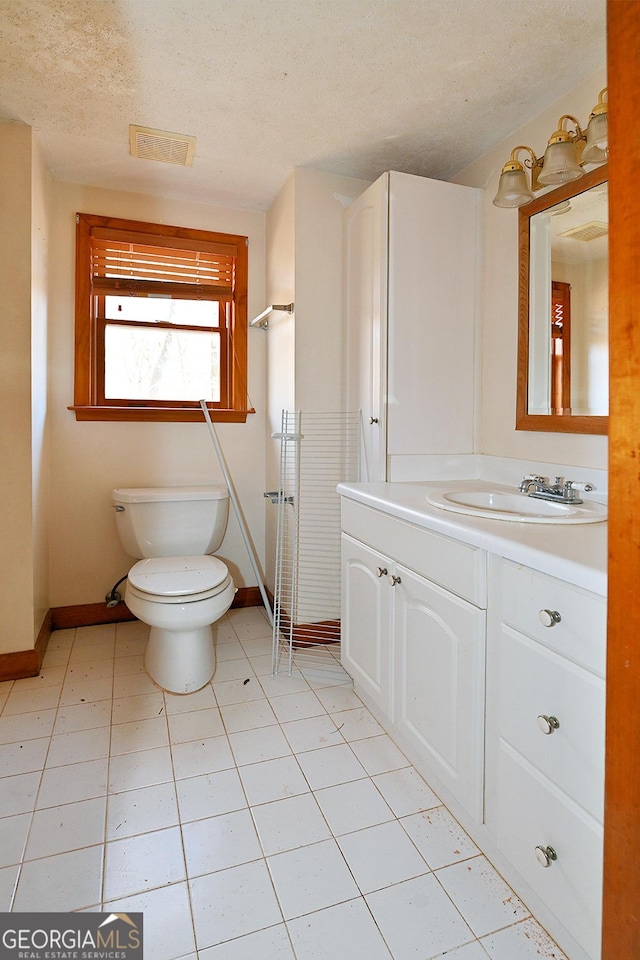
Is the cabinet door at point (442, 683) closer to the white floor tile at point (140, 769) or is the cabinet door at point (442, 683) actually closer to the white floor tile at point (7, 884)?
the white floor tile at point (140, 769)

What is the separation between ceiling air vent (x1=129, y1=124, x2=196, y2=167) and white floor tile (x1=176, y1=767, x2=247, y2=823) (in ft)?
7.63

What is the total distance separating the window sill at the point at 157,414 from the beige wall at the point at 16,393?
450 mm

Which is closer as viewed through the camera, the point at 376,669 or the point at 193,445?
the point at 376,669

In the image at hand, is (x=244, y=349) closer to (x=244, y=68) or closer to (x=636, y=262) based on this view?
(x=244, y=68)

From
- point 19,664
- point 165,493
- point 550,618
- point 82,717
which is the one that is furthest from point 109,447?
point 550,618

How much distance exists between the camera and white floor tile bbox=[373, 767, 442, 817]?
56.8 inches

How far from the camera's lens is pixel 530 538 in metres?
1.14

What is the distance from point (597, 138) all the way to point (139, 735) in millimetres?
2271

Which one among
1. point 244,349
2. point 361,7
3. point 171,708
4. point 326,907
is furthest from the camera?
point 244,349

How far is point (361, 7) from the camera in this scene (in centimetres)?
142

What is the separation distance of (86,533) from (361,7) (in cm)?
236

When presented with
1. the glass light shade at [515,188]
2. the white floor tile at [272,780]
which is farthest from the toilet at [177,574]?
the glass light shade at [515,188]

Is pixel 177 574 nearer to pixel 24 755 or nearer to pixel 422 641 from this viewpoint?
pixel 24 755

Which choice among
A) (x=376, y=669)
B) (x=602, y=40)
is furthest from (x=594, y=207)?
(x=376, y=669)
